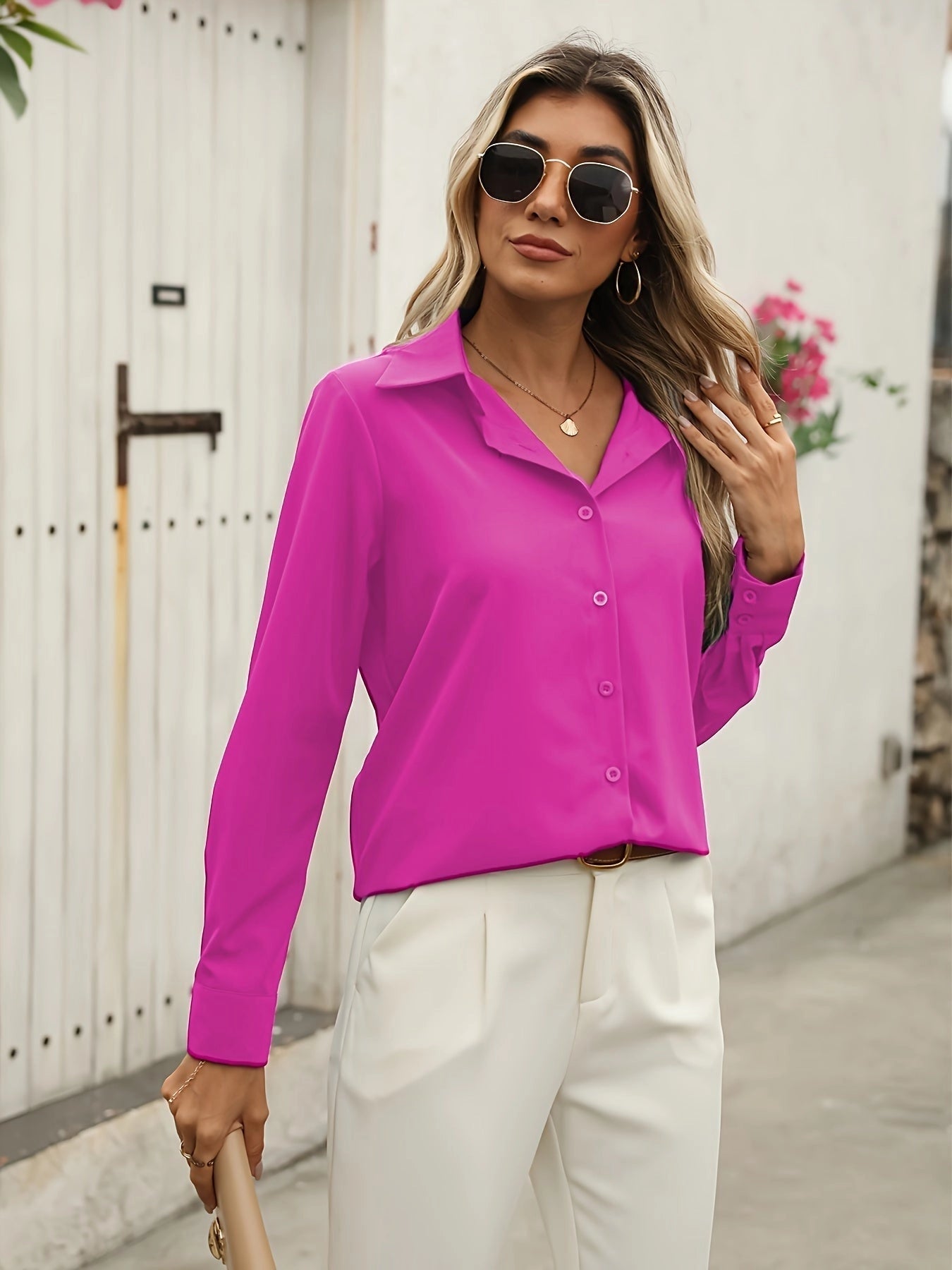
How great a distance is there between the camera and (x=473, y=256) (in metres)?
1.85

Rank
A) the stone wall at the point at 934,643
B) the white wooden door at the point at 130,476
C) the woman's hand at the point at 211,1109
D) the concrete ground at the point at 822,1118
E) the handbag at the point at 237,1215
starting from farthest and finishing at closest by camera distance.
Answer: the stone wall at the point at 934,643 → the concrete ground at the point at 822,1118 → the white wooden door at the point at 130,476 → the woman's hand at the point at 211,1109 → the handbag at the point at 237,1215

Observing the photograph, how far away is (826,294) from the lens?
5.90 meters

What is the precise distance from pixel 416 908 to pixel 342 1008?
15cm

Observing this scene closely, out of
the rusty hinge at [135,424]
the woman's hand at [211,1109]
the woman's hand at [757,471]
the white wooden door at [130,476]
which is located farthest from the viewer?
the rusty hinge at [135,424]

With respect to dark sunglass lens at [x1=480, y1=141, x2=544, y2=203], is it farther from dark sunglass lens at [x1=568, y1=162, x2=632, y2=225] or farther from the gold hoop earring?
the gold hoop earring

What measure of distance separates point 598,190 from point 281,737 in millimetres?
639

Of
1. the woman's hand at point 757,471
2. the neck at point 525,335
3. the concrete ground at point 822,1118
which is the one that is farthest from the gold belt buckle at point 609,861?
the concrete ground at point 822,1118

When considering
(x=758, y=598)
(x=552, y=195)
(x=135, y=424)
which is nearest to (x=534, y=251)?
(x=552, y=195)

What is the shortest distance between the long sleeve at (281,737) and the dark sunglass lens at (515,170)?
0.27 metres

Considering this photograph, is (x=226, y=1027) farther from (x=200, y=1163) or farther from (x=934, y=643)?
(x=934, y=643)

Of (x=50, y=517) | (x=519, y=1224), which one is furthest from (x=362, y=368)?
(x=519, y=1224)

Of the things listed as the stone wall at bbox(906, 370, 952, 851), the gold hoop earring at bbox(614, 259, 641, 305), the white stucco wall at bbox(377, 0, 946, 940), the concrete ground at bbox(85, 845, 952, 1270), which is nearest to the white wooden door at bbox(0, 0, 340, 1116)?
the concrete ground at bbox(85, 845, 952, 1270)

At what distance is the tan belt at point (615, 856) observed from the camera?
1.74 metres

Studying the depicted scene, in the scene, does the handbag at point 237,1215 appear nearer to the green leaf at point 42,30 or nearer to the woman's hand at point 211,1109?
the woman's hand at point 211,1109
